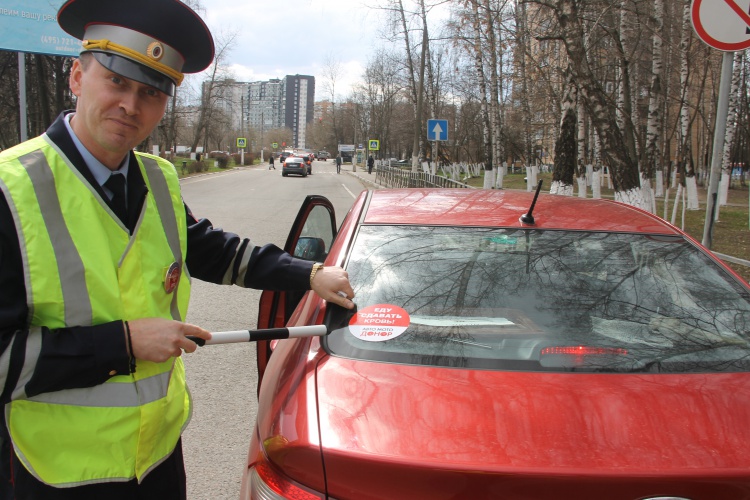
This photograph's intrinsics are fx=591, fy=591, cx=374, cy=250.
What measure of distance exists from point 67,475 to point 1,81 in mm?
24786

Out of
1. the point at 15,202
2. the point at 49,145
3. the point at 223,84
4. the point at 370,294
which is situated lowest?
the point at 370,294

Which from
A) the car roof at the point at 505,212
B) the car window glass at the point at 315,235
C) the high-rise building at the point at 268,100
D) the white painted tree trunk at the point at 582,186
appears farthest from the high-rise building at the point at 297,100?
the car roof at the point at 505,212

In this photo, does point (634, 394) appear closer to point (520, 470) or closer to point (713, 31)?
point (520, 470)

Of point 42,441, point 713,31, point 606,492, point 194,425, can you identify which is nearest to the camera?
point 606,492

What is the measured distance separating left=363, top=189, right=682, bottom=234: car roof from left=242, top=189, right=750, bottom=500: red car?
13mm

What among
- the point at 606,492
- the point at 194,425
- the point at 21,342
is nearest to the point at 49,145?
the point at 21,342

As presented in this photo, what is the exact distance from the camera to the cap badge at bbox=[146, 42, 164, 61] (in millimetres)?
1555

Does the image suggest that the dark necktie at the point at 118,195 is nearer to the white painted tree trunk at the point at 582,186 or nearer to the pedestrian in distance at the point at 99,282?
the pedestrian in distance at the point at 99,282

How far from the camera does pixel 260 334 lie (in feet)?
5.60

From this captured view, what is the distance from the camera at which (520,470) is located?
4.18 ft

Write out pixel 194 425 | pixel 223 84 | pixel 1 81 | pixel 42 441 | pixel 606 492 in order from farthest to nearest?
pixel 223 84
pixel 1 81
pixel 194 425
pixel 42 441
pixel 606 492

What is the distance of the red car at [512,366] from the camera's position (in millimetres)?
1297

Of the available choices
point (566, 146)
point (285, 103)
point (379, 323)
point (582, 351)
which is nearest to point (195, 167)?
point (566, 146)

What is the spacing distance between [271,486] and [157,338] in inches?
17.8
